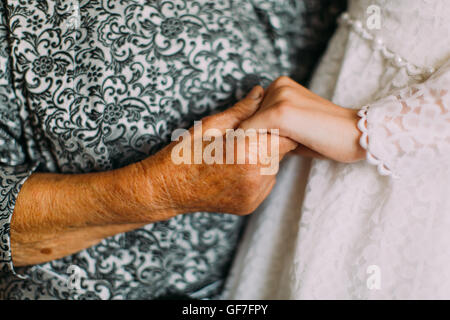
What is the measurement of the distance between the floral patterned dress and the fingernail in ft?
0.17

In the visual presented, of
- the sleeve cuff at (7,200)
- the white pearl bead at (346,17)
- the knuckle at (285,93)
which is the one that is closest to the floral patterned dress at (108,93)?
the sleeve cuff at (7,200)

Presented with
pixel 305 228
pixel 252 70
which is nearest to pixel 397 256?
pixel 305 228

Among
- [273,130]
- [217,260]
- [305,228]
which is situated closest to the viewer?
[273,130]

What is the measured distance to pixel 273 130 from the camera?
65 cm

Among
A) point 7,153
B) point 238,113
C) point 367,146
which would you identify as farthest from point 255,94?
point 7,153

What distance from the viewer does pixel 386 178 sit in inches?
26.9

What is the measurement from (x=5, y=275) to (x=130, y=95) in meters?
0.51

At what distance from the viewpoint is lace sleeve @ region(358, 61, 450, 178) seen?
583 mm

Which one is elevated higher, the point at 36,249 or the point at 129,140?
the point at 129,140

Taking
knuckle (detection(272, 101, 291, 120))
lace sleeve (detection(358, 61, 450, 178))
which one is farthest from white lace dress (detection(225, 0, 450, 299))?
knuckle (detection(272, 101, 291, 120))

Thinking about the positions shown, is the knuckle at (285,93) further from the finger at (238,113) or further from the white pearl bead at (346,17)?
the white pearl bead at (346,17)

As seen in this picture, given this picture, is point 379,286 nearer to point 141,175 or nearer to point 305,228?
point 305,228

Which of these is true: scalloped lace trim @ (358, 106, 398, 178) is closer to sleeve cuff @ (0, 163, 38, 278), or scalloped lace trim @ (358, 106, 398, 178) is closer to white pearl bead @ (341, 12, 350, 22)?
white pearl bead @ (341, 12, 350, 22)

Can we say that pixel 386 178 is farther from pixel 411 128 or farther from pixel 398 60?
pixel 398 60
